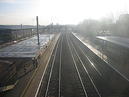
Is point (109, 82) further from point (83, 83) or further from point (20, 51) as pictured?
point (20, 51)

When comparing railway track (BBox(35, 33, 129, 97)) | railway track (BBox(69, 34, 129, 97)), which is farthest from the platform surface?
railway track (BBox(69, 34, 129, 97))

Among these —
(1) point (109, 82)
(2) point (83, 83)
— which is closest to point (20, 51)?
(2) point (83, 83)

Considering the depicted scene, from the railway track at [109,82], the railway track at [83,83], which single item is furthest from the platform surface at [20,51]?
the railway track at [109,82]

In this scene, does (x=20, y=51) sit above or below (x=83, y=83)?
above

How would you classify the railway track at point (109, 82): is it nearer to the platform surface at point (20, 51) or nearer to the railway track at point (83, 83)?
the railway track at point (83, 83)

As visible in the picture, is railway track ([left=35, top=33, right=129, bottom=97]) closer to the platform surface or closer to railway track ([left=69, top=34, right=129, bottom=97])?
railway track ([left=69, top=34, right=129, bottom=97])

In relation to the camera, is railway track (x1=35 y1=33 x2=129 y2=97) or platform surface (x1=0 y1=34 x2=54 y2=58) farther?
platform surface (x1=0 y1=34 x2=54 y2=58)

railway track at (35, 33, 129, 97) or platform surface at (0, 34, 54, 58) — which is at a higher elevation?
platform surface at (0, 34, 54, 58)

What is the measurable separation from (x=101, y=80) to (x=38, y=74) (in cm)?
667

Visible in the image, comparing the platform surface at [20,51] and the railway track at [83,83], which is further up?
the platform surface at [20,51]

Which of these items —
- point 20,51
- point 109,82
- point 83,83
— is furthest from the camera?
point 20,51

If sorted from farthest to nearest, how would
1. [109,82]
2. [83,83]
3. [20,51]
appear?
[20,51], [109,82], [83,83]

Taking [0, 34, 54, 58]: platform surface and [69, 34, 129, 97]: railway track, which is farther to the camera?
[0, 34, 54, 58]: platform surface

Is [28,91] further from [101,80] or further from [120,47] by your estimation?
[120,47]
